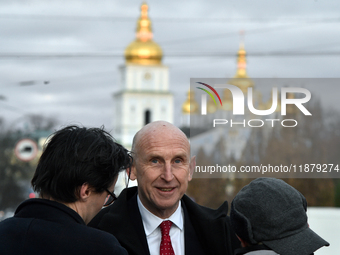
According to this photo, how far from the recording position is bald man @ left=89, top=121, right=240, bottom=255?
323 cm

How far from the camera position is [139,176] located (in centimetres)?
336

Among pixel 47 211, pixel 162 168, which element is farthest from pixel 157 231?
pixel 47 211

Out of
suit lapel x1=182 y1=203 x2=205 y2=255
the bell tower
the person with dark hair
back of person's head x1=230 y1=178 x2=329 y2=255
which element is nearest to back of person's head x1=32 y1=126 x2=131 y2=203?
the person with dark hair

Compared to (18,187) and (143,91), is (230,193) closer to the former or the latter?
(18,187)


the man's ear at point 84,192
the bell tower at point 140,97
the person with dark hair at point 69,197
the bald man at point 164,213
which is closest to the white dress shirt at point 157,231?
the bald man at point 164,213

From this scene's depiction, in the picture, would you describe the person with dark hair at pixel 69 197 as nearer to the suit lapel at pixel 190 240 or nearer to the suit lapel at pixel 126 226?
the suit lapel at pixel 126 226

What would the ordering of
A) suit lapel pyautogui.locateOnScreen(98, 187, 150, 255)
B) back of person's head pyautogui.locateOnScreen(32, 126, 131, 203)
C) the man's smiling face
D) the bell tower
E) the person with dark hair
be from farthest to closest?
1. the bell tower
2. the man's smiling face
3. suit lapel pyautogui.locateOnScreen(98, 187, 150, 255)
4. back of person's head pyautogui.locateOnScreen(32, 126, 131, 203)
5. the person with dark hair

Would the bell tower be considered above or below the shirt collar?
above

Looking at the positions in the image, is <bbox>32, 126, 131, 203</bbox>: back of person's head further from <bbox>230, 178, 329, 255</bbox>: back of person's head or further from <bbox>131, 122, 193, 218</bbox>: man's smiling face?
<bbox>131, 122, 193, 218</bbox>: man's smiling face

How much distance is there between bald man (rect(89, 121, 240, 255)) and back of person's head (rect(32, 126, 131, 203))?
0.85m

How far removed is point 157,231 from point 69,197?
1.10 metres

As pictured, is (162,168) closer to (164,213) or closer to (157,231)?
(164,213)

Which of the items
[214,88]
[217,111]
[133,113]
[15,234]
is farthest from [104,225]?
[133,113]

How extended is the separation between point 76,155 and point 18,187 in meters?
37.5
